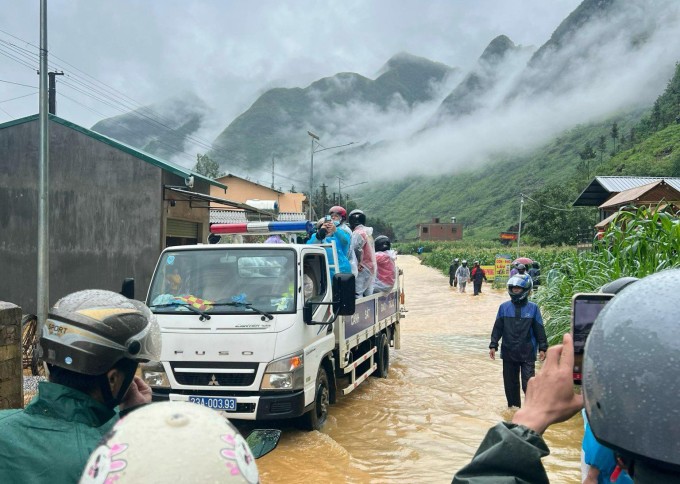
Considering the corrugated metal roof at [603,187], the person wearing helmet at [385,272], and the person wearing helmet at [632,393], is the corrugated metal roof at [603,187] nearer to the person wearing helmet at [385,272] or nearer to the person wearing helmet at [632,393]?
the person wearing helmet at [385,272]

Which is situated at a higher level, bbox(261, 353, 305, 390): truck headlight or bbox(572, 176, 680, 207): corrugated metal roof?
bbox(572, 176, 680, 207): corrugated metal roof

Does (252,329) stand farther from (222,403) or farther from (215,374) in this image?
(222,403)

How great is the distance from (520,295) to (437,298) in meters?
23.0

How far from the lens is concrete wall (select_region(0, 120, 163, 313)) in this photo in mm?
14422

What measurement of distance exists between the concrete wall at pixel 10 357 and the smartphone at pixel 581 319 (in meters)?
4.81

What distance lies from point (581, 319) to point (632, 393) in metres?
1.04

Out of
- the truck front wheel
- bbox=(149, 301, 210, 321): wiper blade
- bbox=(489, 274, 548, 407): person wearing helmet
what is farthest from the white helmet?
bbox=(489, 274, 548, 407): person wearing helmet

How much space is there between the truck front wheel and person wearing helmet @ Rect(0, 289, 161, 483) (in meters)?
4.49

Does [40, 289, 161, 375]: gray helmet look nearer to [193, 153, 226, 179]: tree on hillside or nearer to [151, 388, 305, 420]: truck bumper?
[151, 388, 305, 420]: truck bumper

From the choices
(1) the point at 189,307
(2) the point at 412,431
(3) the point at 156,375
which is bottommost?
(2) the point at 412,431

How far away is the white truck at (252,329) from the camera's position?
5770 mm

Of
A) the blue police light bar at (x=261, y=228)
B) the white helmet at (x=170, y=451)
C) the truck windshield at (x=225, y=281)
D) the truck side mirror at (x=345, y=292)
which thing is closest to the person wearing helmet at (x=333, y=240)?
the blue police light bar at (x=261, y=228)

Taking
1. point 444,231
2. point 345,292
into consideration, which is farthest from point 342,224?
point 444,231

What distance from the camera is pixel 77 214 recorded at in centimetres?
1465
